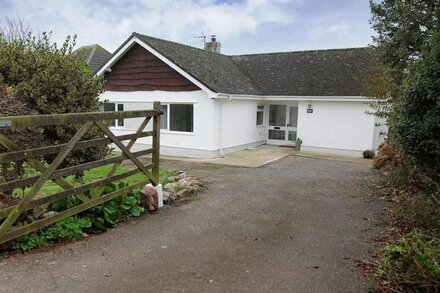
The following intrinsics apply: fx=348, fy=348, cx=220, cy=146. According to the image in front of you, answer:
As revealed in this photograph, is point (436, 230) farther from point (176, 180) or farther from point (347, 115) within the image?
point (347, 115)

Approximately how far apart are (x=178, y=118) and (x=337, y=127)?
7351mm

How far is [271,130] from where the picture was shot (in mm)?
18703

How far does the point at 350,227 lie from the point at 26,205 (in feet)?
17.1

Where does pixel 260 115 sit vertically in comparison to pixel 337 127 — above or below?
above

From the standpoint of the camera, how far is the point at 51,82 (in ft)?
20.8

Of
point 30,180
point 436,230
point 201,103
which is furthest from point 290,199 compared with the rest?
point 201,103

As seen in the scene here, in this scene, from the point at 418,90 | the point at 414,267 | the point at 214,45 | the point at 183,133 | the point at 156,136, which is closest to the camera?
the point at 414,267

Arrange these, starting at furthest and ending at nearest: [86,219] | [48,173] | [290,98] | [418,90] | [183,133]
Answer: [290,98]
[183,133]
[418,90]
[86,219]
[48,173]

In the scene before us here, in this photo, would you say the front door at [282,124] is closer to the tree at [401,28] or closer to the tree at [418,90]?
the tree at [401,28]

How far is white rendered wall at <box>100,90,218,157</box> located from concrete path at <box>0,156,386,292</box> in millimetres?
6165

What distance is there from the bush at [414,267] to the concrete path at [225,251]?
14.9 inches

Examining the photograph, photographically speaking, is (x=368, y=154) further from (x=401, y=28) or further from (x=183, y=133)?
(x=183, y=133)

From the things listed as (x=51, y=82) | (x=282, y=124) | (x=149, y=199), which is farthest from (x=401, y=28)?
(x=282, y=124)

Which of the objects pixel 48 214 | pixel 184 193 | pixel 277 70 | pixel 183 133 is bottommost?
pixel 184 193
